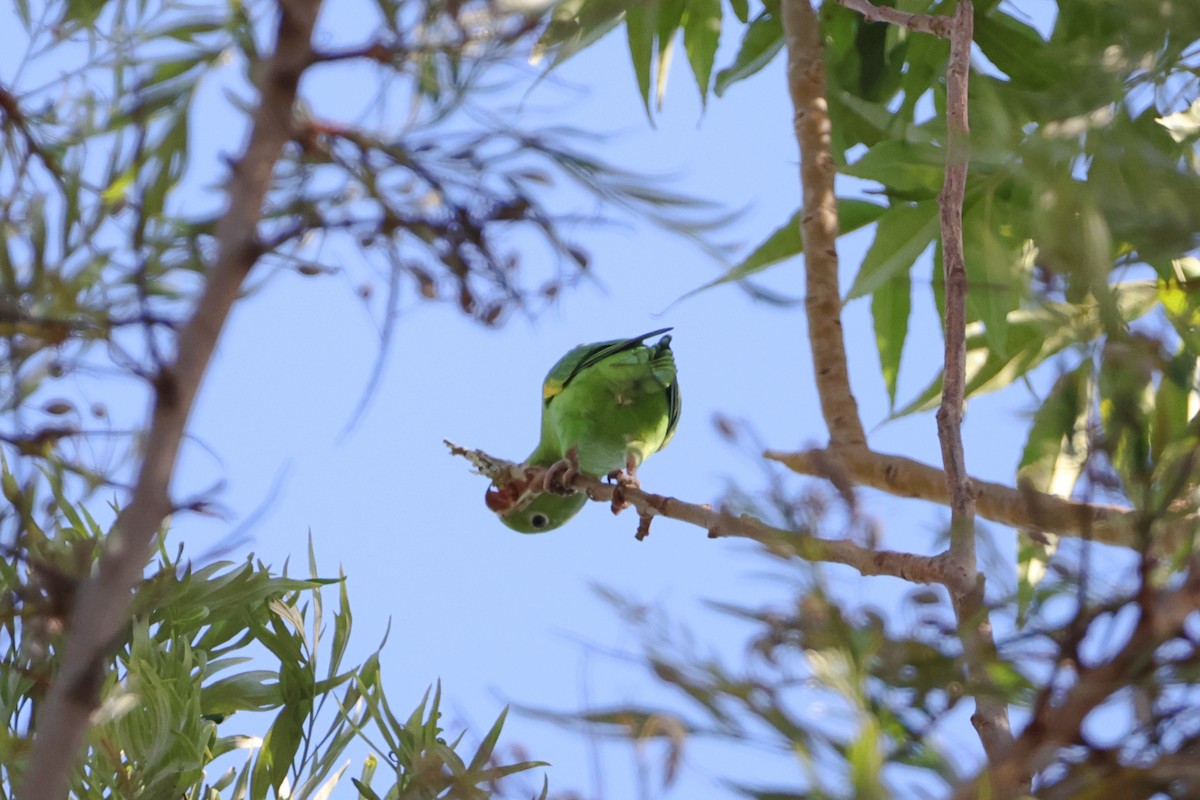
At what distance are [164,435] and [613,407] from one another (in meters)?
2.23

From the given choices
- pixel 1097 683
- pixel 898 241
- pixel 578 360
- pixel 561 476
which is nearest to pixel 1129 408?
pixel 1097 683

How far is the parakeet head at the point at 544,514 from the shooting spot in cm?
319

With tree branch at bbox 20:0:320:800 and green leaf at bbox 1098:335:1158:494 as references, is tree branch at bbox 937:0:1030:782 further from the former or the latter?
tree branch at bbox 20:0:320:800

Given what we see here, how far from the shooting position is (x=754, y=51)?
2.17 metres

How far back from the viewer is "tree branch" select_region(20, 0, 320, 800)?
0.63 metres

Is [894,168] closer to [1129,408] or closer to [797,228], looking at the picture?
[797,228]

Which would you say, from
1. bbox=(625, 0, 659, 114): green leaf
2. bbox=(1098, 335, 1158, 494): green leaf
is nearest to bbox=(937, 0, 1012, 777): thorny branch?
bbox=(1098, 335, 1158, 494): green leaf

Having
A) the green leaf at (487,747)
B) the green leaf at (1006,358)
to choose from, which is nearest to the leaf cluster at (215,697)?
the green leaf at (487,747)

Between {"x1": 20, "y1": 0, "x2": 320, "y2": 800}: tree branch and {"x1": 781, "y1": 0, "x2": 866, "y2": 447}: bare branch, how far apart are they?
3.60 feet

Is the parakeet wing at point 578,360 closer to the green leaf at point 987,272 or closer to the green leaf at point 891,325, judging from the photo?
the green leaf at point 891,325

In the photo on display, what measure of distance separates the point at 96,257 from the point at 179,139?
0.11 meters

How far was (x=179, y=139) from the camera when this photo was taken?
0.87 meters

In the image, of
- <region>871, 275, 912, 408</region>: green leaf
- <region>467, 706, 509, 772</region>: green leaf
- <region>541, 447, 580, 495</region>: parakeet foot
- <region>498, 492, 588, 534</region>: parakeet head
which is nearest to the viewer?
<region>467, 706, 509, 772</region>: green leaf

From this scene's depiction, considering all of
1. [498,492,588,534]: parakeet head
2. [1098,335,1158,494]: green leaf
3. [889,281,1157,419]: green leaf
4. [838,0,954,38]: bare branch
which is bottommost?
[1098,335,1158,494]: green leaf
